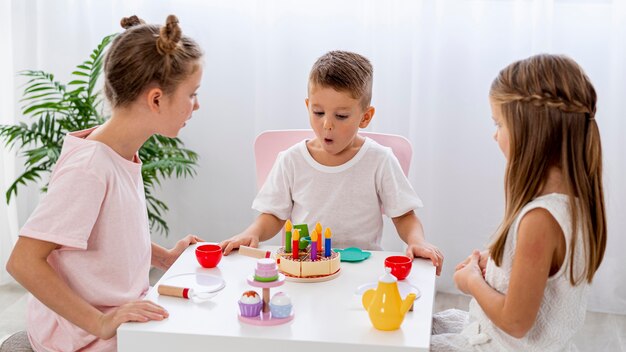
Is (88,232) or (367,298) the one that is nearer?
(367,298)

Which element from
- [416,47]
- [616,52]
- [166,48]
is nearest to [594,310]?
[616,52]

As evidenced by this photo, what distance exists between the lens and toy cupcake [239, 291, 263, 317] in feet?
4.60

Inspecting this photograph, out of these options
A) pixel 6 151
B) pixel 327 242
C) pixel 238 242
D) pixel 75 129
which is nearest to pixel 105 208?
pixel 238 242

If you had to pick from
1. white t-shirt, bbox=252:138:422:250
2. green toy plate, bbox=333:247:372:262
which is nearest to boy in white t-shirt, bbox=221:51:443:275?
white t-shirt, bbox=252:138:422:250

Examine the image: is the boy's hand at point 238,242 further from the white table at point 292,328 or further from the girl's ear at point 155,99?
the girl's ear at point 155,99

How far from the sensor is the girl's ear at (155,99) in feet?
5.39

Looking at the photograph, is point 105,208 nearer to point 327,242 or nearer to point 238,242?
point 238,242

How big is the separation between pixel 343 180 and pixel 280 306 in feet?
2.47

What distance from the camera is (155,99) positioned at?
1655 mm

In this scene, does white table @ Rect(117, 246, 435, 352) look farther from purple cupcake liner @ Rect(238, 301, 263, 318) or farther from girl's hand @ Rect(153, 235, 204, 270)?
girl's hand @ Rect(153, 235, 204, 270)

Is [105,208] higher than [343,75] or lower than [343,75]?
lower

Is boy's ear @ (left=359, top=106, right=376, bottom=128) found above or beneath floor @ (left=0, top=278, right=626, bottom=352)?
above

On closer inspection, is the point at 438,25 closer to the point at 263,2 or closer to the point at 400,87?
the point at 400,87

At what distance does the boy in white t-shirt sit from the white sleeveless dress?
502 mm
